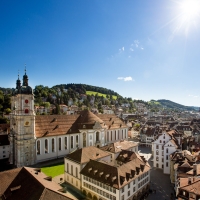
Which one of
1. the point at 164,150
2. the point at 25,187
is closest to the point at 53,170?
the point at 25,187

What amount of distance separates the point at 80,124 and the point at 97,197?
101 ft

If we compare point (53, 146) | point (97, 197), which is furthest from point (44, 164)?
point (97, 197)

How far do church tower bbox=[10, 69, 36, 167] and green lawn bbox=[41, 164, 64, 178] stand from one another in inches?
221

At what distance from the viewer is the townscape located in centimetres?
2686

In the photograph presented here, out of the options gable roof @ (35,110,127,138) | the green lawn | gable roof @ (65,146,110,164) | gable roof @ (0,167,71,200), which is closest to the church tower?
gable roof @ (35,110,127,138)

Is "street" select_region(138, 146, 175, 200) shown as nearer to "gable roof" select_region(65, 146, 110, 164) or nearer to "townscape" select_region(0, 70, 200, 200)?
"townscape" select_region(0, 70, 200, 200)

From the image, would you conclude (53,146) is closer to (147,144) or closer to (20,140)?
(20,140)

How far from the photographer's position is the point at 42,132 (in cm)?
5422

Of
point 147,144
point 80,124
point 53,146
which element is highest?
point 80,124

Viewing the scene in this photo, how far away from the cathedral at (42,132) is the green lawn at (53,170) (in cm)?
551

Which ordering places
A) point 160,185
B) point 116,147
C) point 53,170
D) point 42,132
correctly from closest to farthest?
1. point 160,185
2. point 53,170
3. point 116,147
4. point 42,132

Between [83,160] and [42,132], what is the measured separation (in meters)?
19.8

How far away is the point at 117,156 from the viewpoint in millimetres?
48156

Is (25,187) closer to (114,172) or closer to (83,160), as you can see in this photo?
(114,172)
